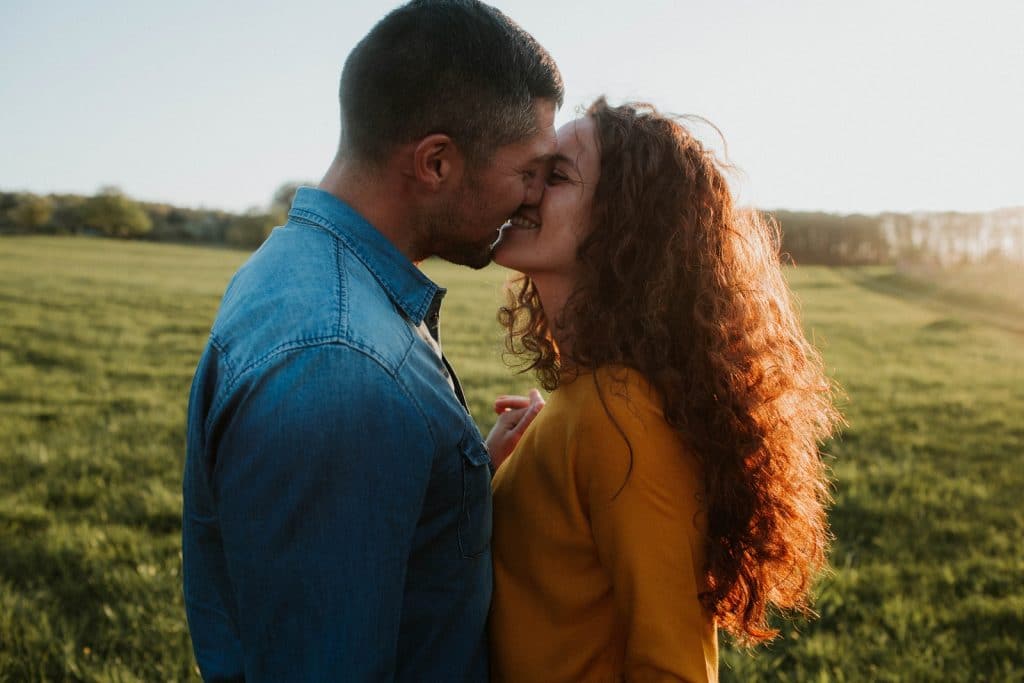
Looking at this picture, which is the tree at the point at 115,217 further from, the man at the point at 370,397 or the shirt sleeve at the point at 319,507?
the shirt sleeve at the point at 319,507

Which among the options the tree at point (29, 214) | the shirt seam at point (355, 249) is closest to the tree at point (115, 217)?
the tree at point (29, 214)

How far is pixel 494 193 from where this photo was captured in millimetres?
2088

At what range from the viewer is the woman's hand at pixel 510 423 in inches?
106

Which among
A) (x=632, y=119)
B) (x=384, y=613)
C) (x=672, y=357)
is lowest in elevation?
(x=384, y=613)

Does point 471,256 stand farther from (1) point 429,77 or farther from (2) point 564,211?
(1) point 429,77

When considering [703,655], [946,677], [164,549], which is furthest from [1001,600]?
[164,549]

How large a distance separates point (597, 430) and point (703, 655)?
609mm

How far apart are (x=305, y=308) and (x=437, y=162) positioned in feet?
2.24

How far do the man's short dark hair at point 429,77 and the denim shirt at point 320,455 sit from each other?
0.39 m

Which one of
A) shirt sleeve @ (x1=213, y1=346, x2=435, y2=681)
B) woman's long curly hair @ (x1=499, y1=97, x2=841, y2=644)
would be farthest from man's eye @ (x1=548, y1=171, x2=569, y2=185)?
shirt sleeve @ (x1=213, y1=346, x2=435, y2=681)

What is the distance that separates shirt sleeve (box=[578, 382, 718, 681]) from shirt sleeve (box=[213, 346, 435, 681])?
62 cm

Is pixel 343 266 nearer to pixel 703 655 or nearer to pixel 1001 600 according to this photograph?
pixel 703 655

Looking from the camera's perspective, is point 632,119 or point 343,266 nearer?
point 343,266

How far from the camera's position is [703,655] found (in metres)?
1.91
